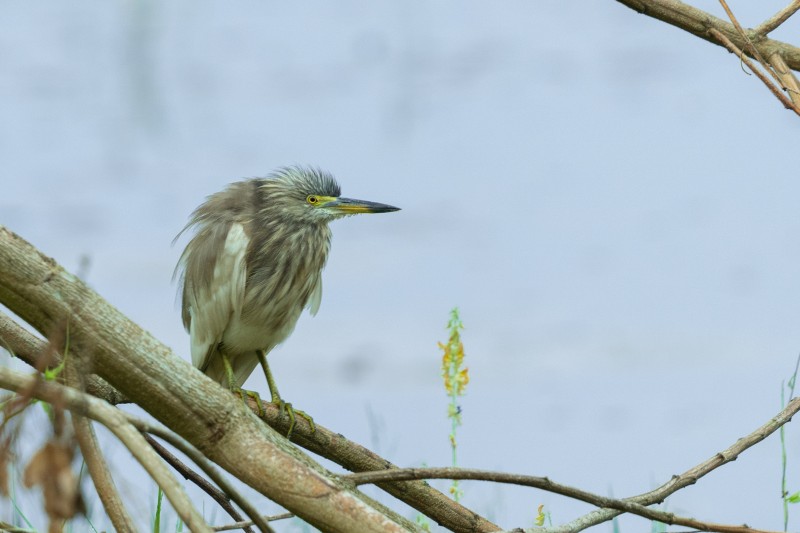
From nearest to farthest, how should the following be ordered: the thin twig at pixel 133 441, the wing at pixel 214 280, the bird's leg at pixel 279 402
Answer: the thin twig at pixel 133 441
the bird's leg at pixel 279 402
the wing at pixel 214 280

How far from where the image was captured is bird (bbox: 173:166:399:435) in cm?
334

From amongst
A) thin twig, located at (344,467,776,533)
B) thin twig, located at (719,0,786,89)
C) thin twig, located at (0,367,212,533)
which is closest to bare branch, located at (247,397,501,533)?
thin twig, located at (344,467,776,533)

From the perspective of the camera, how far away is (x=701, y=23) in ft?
8.05

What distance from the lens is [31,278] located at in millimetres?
1563

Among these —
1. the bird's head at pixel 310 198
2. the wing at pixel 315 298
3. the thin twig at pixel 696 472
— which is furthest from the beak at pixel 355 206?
the thin twig at pixel 696 472

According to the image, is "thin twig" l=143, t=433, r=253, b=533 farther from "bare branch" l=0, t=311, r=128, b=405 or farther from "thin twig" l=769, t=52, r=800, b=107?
"thin twig" l=769, t=52, r=800, b=107

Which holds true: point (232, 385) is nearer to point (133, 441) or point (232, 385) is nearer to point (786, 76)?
point (786, 76)

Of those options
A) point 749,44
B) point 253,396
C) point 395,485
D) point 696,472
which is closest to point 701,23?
point 749,44

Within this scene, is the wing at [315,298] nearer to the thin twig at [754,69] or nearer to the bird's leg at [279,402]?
the bird's leg at [279,402]

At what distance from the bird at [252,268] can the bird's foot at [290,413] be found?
6 centimetres

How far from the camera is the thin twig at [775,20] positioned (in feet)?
8.07

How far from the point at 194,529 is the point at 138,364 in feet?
1.20

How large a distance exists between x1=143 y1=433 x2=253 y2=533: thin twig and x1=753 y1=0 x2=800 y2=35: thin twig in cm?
169

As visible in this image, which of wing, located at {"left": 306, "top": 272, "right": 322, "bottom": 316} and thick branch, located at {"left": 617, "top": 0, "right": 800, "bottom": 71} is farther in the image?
wing, located at {"left": 306, "top": 272, "right": 322, "bottom": 316}
